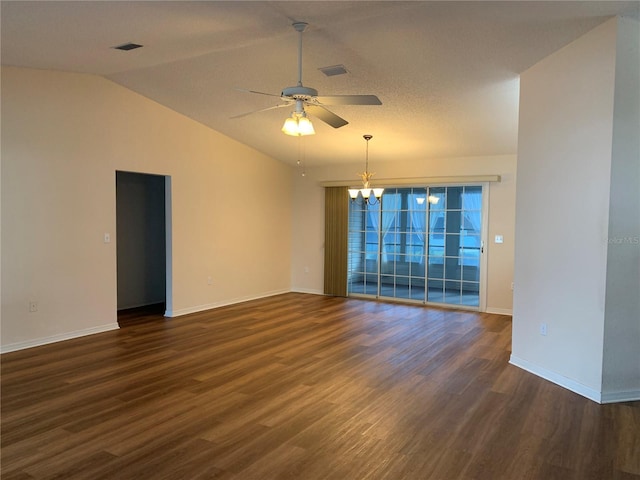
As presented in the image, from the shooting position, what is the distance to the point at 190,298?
23.0 ft

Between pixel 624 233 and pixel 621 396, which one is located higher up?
pixel 624 233

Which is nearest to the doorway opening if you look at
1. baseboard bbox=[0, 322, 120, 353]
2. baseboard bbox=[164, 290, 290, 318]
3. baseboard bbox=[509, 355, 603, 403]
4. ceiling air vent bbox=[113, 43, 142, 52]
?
baseboard bbox=[164, 290, 290, 318]

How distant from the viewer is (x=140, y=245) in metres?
7.76

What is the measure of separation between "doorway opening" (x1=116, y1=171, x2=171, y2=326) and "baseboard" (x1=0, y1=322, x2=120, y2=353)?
3.55 feet

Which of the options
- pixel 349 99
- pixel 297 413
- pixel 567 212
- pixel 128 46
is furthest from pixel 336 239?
pixel 297 413

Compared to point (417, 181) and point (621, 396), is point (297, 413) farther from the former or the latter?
point (417, 181)

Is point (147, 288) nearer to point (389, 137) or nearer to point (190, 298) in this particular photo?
point (190, 298)

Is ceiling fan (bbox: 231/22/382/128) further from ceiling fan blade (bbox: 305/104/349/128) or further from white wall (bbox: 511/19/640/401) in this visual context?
white wall (bbox: 511/19/640/401)

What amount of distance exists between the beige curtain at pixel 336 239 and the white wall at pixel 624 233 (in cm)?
551

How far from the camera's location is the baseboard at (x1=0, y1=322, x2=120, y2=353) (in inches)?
193

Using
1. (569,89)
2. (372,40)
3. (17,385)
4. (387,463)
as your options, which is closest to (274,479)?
(387,463)

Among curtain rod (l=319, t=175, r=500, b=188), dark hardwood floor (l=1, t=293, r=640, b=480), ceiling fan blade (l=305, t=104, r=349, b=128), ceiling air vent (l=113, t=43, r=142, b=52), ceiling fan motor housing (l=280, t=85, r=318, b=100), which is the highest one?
ceiling air vent (l=113, t=43, r=142, b=52)

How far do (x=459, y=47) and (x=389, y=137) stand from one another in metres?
2.81

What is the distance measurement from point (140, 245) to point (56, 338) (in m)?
2.69
